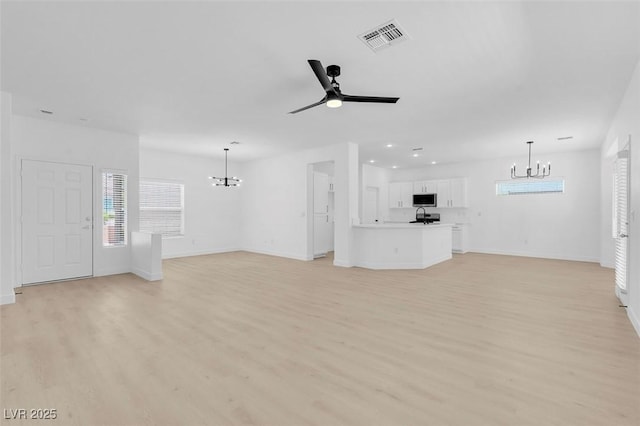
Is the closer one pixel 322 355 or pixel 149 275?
pixel 322 355

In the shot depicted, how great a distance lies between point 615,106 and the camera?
→ 459 centimetres

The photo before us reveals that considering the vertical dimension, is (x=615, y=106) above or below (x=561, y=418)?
above

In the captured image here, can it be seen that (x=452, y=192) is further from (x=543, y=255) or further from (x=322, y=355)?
(x=322, y=355)

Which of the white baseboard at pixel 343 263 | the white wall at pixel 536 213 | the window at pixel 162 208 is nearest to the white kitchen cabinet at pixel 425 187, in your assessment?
the white wall at pixel 536 213

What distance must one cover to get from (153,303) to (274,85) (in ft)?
10.7

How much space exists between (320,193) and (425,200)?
370 centimetres

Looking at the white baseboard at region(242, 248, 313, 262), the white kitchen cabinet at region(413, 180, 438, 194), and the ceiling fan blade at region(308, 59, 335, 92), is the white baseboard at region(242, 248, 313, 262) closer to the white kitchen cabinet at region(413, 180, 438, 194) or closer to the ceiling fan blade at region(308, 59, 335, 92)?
the white kitchen cabinet at region(413, 180, 438, 194)

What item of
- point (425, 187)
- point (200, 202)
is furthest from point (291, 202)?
point (425, 187)

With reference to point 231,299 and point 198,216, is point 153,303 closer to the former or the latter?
point 231,299

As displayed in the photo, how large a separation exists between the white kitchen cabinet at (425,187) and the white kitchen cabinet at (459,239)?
1.45m

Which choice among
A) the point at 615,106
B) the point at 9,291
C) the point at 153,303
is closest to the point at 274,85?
the point at 153,303

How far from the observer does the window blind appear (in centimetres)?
382

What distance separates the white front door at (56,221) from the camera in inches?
205

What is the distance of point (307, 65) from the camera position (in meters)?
3.33
